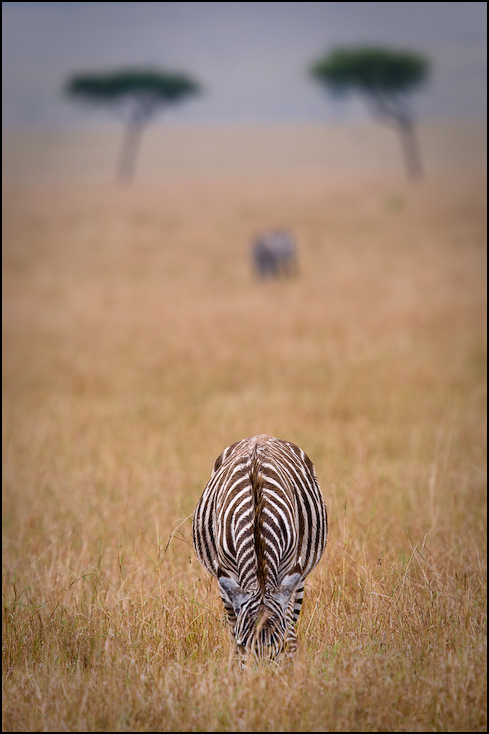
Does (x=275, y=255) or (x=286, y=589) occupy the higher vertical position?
(x=275, y=255)

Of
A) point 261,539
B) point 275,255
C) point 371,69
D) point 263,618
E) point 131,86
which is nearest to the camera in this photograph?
point 263,618

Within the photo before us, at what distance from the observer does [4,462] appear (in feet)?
31.0

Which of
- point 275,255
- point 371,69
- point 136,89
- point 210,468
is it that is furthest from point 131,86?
point 210,468

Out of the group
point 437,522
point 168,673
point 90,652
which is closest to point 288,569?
point 168,673

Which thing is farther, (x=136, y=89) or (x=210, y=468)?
(x=136, y=89)

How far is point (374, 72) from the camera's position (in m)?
53.8

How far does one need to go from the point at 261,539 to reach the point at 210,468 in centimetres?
498

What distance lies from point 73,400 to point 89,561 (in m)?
6.29

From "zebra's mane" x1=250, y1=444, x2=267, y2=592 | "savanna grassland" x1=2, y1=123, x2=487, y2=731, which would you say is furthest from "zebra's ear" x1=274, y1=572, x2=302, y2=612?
"savanna grassland" x1=2, y1=123, x2=487, y2=731

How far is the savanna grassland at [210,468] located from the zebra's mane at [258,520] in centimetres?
45

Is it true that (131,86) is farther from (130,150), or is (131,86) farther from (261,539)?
(261,539)

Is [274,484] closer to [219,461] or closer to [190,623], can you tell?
[219,461]

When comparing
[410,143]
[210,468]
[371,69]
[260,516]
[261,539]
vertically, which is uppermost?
[371,69]

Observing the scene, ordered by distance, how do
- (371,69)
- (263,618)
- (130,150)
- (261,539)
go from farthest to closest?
1. (130,150)
2. (371,69)
3. (261,539)
4. (263,618)
